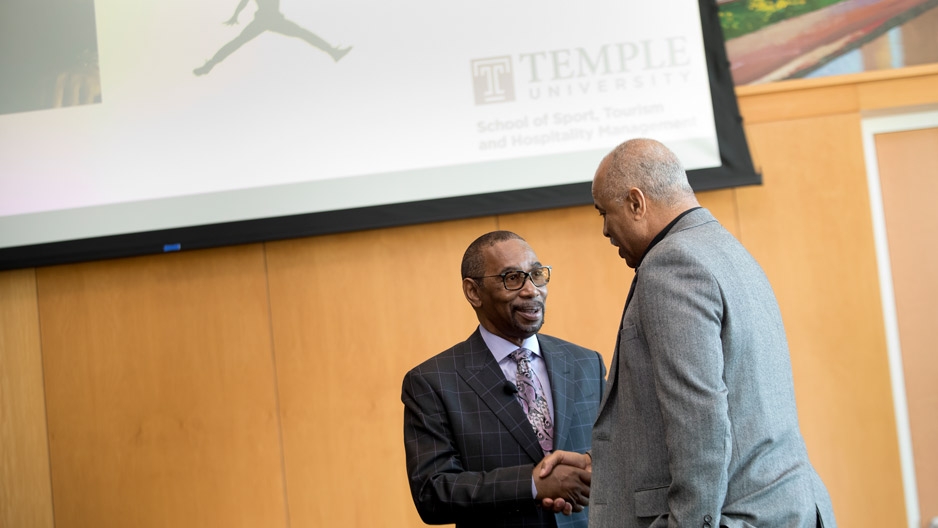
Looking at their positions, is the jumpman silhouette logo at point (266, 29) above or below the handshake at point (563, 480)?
above

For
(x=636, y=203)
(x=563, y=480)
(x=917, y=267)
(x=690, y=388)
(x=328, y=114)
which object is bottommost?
(x=563, y=480)

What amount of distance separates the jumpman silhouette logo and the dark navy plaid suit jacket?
197cm

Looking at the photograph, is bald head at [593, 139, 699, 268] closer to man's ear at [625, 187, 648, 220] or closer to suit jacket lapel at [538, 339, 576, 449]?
man's ear at [625, 187, 648, 220]

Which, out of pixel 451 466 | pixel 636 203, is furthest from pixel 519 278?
pixel 636 203

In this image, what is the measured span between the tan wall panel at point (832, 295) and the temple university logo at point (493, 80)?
1.15 metres

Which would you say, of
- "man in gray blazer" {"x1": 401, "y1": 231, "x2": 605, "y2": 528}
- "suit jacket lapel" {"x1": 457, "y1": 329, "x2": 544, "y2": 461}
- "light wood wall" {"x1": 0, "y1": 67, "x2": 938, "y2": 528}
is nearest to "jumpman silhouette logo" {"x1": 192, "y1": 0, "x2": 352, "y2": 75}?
"light wood wall" {"x1": 0, "y1": 67, "x2": 938, "y2": 528}

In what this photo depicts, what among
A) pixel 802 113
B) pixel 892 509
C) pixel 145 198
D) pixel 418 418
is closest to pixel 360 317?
pixel 145 198

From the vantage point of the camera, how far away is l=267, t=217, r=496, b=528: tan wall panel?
404 centimetres

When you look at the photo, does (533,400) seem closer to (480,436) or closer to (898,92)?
(480,436)

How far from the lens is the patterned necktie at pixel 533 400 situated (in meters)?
2.52

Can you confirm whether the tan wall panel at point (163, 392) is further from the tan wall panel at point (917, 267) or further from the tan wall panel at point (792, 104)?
the tan wall panel at point (917, 267)

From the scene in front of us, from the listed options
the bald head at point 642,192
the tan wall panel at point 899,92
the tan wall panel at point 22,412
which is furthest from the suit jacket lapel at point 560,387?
the tan wall panel at point 22,412

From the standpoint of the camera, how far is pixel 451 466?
245cm

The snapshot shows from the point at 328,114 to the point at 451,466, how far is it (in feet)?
6.89
